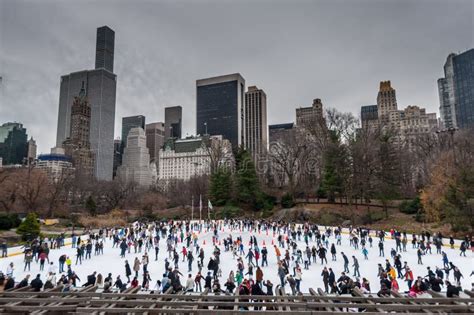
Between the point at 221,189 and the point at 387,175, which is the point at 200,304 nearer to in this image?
the point at 387,175

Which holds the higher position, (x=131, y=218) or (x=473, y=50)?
(x=473, y=50)

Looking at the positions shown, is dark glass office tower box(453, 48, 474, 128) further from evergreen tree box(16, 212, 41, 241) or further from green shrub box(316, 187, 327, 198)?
evergreen tree box(16, 212, 41, 241)

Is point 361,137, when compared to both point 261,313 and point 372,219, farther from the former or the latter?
point 261,313

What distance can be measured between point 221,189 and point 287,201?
1293cm

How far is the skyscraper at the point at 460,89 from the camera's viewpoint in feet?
490

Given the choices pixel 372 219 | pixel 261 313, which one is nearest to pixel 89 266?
pixel 261 313

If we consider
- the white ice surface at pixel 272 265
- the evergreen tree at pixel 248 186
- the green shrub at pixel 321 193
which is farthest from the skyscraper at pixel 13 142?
the white ice surface at pixel 272 265

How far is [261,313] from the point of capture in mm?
8609

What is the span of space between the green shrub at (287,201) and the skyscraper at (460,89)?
126 metres

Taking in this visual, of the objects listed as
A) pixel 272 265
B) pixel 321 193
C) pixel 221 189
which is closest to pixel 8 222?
pixel 221 189

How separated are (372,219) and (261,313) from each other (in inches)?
1421

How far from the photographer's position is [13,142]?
17738cm

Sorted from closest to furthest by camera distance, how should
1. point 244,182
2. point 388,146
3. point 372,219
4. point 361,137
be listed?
point 372,219 < point 388,146 < point 361,137 < point 244,182

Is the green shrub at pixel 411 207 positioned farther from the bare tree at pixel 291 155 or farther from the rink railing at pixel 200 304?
the rink railing at pixel 200 304
